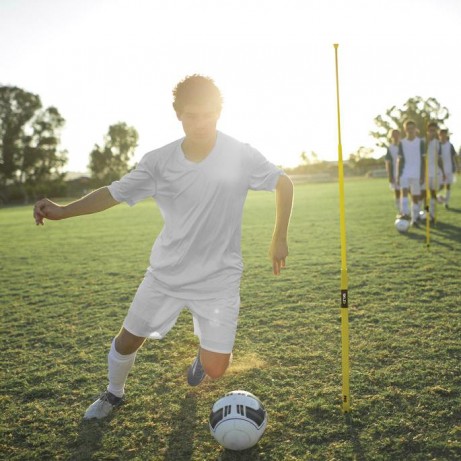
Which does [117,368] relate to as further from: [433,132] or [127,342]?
[433,132]

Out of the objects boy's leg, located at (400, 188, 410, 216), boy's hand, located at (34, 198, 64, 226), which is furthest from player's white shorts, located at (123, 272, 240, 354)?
boy's leg, located at (400, 188, 410, 216)

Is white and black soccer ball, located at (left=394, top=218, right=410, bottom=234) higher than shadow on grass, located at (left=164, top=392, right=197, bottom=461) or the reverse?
higher

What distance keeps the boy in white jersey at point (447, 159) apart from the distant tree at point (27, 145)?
58337mm

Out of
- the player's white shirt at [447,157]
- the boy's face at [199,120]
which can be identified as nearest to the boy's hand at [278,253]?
the boy's face at [199,120]

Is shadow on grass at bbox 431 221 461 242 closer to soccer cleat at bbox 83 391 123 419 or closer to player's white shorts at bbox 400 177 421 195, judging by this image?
player's white shorts at bbox 400 177 421 195

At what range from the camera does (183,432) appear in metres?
3.14

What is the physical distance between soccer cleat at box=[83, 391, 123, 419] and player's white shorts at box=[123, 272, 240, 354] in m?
0.55

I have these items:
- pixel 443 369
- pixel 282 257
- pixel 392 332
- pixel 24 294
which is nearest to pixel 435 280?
pixel 392 332

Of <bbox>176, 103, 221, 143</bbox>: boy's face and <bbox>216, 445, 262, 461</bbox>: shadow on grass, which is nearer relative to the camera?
<bbox>216, 445, 262, 461</bbox>: shadow on grass

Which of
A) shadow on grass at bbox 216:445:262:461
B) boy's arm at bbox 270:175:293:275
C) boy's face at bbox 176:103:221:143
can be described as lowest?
shadow on grass at bbox 216:445:262:461

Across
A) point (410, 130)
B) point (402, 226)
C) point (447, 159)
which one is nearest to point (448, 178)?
point (447, 159)

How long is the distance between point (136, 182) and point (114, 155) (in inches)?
3708

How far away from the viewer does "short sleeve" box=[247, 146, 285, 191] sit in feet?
10.5

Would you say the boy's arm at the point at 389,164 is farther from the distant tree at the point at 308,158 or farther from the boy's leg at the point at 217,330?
the distant tree at the point at 308,158
